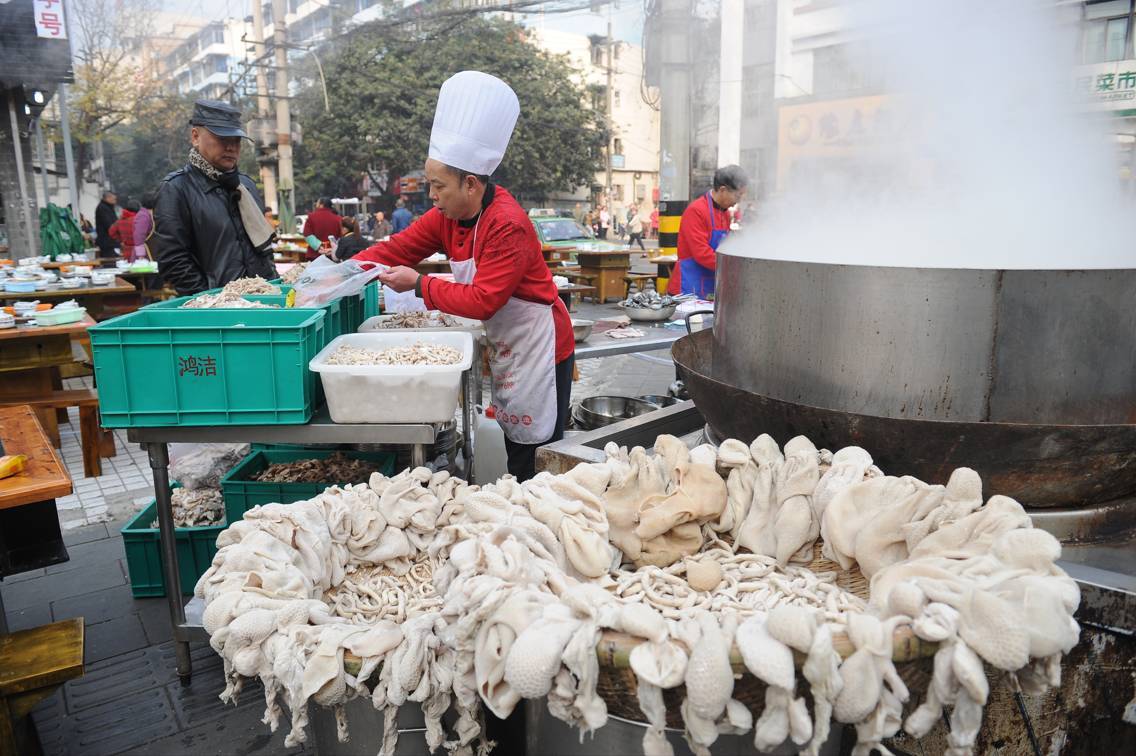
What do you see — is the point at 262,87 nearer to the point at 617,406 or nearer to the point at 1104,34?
the point at 617,406

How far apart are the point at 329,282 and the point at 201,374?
667 mm

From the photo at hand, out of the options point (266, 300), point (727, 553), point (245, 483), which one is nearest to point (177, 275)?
point (266, 300)

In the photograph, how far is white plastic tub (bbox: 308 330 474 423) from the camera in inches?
92.4

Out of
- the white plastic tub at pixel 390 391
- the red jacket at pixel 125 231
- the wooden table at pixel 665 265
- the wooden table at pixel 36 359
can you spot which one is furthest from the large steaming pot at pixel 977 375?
the red jacket at pixel 125 231

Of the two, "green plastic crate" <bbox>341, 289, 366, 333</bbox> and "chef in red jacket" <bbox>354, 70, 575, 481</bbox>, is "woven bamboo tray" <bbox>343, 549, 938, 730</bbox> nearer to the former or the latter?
"chef in red jacket" <bbox>354, 70, 575, 481</bbox>

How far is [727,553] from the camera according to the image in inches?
66.4

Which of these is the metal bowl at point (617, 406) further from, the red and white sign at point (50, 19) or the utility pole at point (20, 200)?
the utility pole at point (20, 200)

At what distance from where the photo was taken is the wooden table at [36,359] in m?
5.01

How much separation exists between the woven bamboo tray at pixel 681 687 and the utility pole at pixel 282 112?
16879 millimetres

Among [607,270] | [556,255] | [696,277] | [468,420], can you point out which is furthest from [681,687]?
[556,255]

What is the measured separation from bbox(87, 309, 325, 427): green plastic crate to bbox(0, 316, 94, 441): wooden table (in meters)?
3.20

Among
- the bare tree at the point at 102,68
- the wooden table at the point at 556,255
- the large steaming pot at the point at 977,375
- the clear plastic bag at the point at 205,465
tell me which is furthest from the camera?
the bare tree at the point at 102,68

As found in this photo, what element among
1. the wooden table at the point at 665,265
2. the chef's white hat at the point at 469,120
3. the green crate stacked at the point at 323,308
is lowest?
the wooden table at the point at 665,265

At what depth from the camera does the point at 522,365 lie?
319 centimetres
